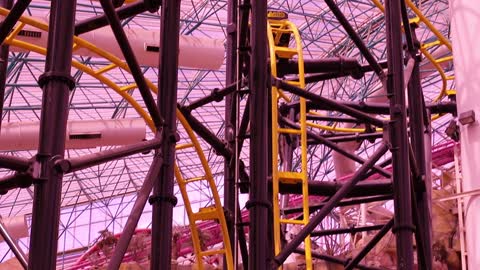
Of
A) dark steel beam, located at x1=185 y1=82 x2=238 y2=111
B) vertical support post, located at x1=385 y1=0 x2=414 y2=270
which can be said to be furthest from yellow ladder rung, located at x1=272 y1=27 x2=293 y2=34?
vertical support post, located at x1=385 y1=0 x2=414 y2=270

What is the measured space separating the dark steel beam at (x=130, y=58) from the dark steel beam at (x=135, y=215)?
13.1 inches

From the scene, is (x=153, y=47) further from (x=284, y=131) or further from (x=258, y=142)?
(x=258, y=142)

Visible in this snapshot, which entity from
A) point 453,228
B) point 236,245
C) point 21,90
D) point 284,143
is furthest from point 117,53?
point 21,90

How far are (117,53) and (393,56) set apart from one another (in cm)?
926

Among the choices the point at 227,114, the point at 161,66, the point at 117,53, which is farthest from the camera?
the point at 117,53

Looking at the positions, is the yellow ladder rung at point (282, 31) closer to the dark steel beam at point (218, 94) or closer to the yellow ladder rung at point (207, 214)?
the dark steel beam at point (218, 94)

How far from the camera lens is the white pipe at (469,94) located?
905 cm

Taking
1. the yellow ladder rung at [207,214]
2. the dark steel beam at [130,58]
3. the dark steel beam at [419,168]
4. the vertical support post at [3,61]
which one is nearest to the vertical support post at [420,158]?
the dark steel beam at [419,168]

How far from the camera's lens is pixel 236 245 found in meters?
6.50

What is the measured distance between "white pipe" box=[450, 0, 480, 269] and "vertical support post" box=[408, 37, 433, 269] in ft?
3.12

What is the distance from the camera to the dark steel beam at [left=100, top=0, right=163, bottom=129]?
490cm

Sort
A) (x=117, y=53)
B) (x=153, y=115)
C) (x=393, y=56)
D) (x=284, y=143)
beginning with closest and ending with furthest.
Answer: (x=153, y=115) → (x=393, y=56) → (x=284, y=143) → (x=117, y=53)

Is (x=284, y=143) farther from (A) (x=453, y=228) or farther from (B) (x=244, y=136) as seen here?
(A) (x=453, y=228)

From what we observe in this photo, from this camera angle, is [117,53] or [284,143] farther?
[117,53]
